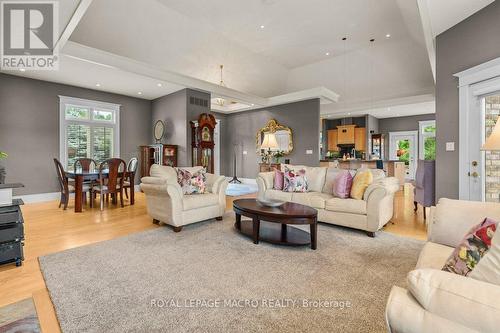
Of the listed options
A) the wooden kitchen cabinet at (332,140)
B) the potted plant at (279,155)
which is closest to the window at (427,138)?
the wooden kitchen cabinet at (332,140)

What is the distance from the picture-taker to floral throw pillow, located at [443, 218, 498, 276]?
1.05 meters

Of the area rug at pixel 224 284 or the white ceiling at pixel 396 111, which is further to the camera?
the white ceiling at pixel 396 111

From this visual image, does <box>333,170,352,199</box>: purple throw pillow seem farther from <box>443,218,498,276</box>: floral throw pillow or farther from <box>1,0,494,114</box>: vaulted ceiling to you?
<box>443,218,498,276</box>: floral throw pillow

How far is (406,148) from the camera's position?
409 inches

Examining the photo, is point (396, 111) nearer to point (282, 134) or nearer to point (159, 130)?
point (282, 134)

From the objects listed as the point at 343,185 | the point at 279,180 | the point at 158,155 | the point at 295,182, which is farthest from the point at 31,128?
the point at 343,185

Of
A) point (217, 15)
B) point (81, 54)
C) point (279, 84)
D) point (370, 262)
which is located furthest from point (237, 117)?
point (370, 262)

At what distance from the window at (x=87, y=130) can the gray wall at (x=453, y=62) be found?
24.2 feet

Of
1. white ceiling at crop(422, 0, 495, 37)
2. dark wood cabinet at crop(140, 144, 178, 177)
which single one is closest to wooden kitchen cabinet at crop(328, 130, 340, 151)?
dark wood cabinet at crop(140, 144, 178, 177)

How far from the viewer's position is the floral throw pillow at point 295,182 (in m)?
4.26

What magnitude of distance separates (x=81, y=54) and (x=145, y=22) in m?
1.33

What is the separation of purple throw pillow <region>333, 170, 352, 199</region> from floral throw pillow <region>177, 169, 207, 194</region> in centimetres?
217

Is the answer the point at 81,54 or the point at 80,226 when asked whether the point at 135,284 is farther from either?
the point at 81,54

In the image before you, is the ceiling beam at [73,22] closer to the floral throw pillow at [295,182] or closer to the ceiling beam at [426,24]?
the floral throw pillow at [295,182]
